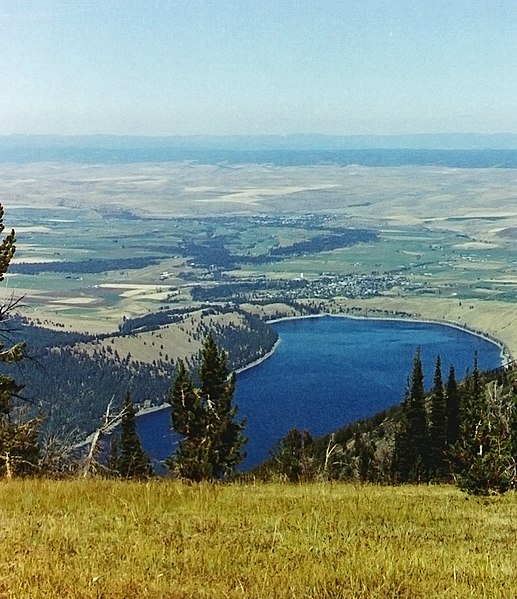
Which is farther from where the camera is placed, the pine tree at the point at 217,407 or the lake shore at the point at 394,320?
the lake shore at the point at 394,320

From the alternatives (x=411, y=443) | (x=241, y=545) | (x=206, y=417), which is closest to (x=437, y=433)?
(x=411, y=443)

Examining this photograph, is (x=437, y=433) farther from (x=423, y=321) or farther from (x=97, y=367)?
(x=423, y=321)

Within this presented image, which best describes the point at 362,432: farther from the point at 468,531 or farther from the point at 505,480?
the point at 468,531

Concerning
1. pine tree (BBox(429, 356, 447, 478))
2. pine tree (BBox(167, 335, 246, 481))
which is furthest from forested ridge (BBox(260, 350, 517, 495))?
pine tree (BBox(167, 335, 246, 481))

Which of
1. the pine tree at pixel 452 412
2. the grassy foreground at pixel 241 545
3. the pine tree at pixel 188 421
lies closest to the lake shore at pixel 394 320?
the pine tree at pixel 452 412

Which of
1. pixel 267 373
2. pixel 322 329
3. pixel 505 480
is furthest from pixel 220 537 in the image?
pixel 322 329

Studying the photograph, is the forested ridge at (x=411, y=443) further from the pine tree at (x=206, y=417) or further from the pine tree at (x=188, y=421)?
the pine tree at (x=188, y=421)

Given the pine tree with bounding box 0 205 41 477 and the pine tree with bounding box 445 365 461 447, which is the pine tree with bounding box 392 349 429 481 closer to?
the pine tree with bounding box 445 365 461 447
